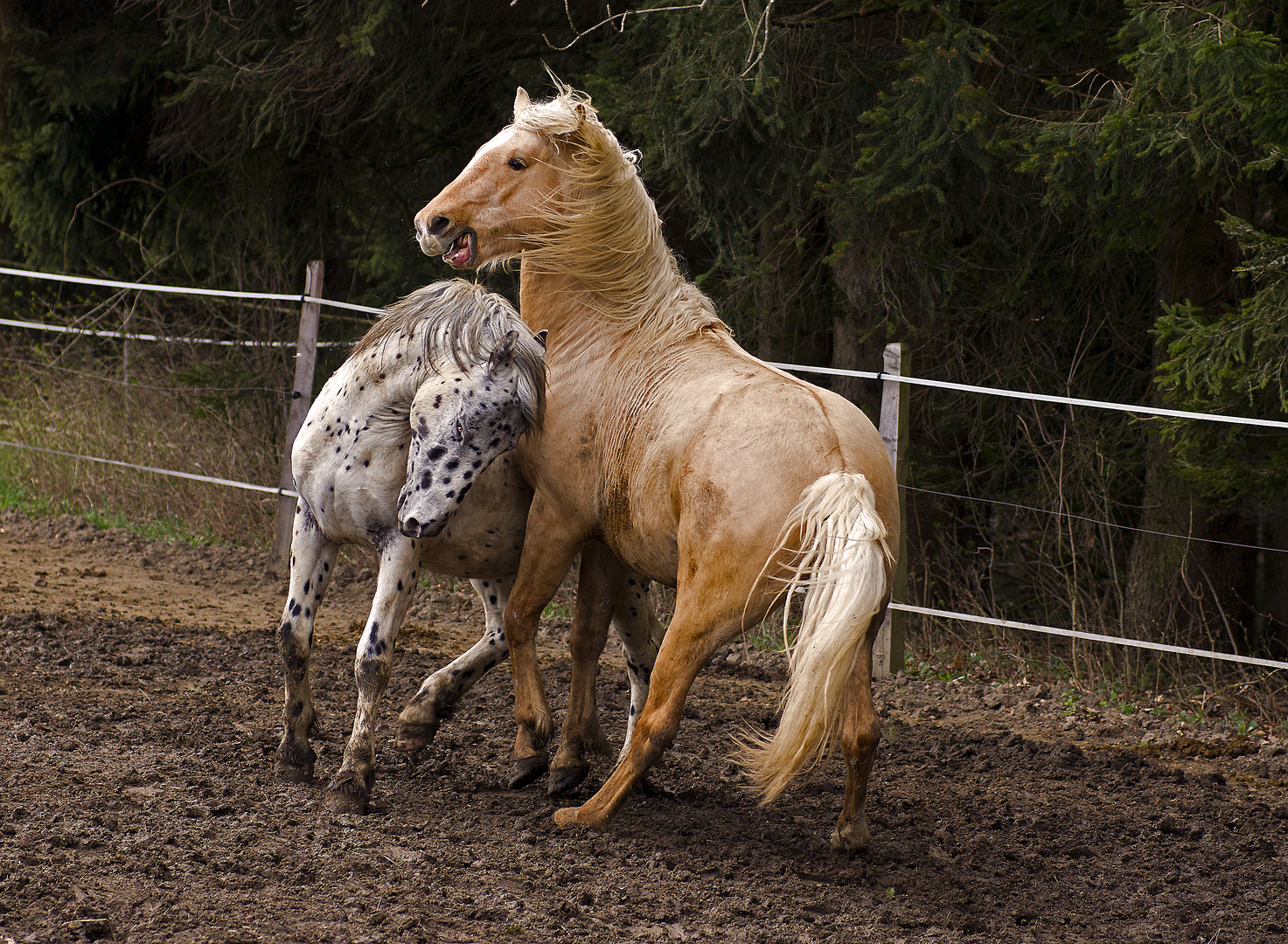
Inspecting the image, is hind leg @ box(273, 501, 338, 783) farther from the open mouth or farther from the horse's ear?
the open mouth

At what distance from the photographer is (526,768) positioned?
13.5 feet

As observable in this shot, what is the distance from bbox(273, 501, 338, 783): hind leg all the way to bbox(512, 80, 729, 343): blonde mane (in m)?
1.23

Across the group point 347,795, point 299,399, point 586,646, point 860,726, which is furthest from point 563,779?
point 299,399

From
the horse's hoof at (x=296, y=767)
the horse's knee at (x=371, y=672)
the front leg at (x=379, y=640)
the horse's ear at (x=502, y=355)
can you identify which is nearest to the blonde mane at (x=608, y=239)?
the horse's ear at (x=502, y=355)

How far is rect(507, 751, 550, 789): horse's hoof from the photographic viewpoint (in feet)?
13.5

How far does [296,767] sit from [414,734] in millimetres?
418

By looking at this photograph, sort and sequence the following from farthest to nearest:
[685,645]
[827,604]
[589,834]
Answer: [589,834]
[685,645]
[827,604]

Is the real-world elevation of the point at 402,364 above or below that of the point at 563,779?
above

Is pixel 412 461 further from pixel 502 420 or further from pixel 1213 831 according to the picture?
pixel 1213 831

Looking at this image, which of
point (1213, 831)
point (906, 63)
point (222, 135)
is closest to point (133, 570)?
point (222, 135)

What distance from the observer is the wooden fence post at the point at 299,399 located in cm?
761

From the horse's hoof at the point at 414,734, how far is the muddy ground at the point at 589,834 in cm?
11

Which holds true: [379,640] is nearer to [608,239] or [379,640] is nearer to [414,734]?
[414,734]

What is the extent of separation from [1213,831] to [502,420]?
275 cm
